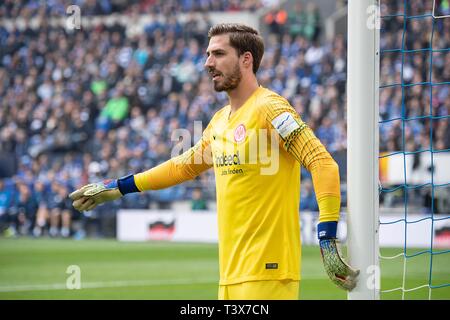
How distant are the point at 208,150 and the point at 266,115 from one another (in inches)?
26.2

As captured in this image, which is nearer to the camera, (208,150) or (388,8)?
(208,150)

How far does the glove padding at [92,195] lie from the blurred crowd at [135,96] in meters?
12.7

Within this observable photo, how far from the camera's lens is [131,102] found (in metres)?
23.0

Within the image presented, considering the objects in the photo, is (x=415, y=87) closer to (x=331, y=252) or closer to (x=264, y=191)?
(x=264, y=191)

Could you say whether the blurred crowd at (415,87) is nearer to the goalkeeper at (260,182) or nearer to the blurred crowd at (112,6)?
the blurred crowd at (112,6)

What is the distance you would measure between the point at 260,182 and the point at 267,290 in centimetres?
55

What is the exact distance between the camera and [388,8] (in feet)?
71.2

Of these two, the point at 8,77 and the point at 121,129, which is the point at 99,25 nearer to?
the point at 8,77

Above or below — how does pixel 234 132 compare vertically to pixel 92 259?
above

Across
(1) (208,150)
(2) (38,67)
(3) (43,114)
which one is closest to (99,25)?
(2) (38,67)

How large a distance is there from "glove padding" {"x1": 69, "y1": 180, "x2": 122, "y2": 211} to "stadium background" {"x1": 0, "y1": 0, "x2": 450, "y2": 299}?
7925 millimetres

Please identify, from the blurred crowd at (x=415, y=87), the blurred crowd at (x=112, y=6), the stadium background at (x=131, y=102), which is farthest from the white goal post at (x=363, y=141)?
the blurred crowd at (x=112, y=6)

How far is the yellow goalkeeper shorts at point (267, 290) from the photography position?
4355 mm

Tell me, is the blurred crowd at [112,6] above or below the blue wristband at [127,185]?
above
